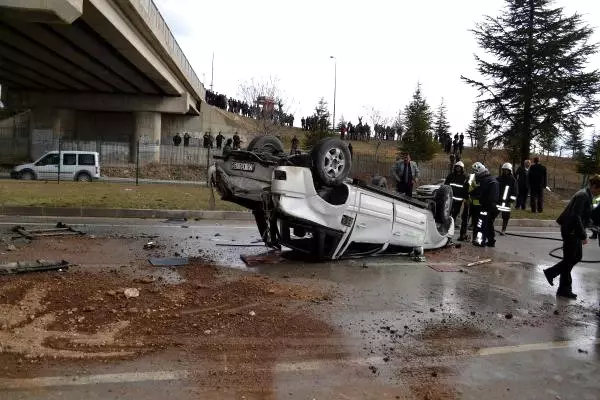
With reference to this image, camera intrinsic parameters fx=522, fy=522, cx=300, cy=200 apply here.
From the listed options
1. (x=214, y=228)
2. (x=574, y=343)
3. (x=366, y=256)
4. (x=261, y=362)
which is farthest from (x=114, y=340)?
(x=214, y=228)

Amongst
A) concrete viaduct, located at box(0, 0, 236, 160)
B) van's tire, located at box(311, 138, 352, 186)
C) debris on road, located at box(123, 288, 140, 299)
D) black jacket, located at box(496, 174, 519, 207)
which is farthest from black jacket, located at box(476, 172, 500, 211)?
concrete viaduct, located at box(0, 0, 236, 160)

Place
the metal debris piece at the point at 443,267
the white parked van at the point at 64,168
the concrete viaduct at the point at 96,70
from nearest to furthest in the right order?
the metal debris piece at the point at 443,267 → the concrete viaduct at the point at 96,70 → the white parked van at the point at 64,168

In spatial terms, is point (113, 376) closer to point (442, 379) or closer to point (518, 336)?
point (442, 379)

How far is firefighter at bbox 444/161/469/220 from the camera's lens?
12.1m

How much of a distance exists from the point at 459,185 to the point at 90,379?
1049 centimetres

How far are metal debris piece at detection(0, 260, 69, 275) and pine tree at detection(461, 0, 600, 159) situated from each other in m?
29.2

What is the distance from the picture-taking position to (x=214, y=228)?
10.7 meters

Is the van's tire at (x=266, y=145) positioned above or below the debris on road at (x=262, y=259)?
above

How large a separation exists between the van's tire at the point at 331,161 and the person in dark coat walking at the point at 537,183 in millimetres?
12147

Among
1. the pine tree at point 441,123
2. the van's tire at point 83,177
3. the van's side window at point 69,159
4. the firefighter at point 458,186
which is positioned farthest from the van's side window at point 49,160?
the pine tree at point 441,123

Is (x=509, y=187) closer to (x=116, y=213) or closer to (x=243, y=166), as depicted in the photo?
(x=243, y=166)

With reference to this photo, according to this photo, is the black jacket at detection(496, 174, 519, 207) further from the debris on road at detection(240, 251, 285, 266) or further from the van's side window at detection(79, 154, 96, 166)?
the van's side window at detection(79, 154, 96, 166)

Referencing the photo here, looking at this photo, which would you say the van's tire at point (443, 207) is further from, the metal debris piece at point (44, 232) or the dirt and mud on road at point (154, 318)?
the metal debris piece at point (44, 232)

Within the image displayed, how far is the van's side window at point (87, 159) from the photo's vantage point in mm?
25844
